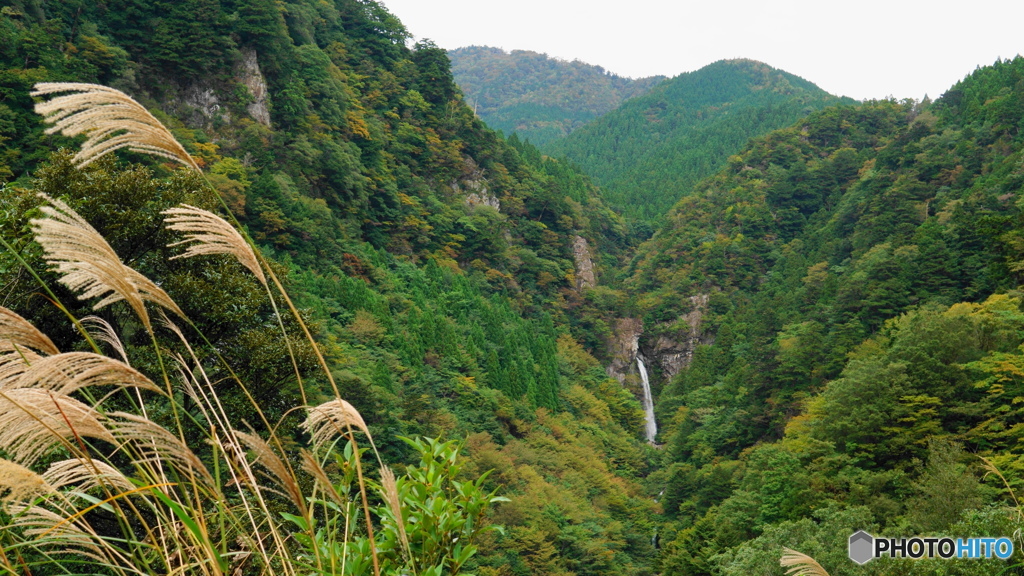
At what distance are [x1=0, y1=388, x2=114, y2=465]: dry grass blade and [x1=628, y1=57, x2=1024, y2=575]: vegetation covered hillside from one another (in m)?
3.84

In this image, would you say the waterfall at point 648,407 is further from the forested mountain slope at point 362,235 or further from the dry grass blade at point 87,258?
the dry grass blade at point 87,258

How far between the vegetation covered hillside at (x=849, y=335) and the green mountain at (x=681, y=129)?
46.5ft

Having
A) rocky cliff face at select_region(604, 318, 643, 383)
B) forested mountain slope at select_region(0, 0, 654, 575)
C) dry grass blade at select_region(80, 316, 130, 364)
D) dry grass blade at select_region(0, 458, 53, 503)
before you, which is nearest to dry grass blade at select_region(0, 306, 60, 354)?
dry grass blade at select_region(80, 316, 130, 364)

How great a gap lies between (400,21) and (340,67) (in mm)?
7549

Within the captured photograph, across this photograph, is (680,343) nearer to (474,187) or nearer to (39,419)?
(474,187)

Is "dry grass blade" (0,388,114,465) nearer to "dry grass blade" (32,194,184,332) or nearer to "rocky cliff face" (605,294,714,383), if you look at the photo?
"dry grass blade" (32,194,184,332)

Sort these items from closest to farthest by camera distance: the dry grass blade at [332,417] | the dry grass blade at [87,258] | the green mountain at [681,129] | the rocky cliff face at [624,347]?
the dry grass blade at [87,258] < the dry grass blade at [332,417] < the rocky cliff face at [624,347] < the green mountain at [681,129]

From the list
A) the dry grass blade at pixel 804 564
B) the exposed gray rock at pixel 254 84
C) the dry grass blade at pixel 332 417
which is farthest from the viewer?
the exposed gray rock at pixel 254 84

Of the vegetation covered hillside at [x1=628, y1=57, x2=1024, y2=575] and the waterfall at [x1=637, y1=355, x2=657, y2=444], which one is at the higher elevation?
the vegetation covered hillside at [x1=628, y1=57, x2=1024, y2=575]

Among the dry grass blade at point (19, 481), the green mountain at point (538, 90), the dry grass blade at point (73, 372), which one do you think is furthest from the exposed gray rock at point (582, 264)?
the green mountain at point (538, 90)

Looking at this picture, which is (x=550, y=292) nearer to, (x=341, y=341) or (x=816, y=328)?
(x=816, y=328)

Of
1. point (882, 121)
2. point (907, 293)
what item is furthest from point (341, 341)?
point (882, 121)

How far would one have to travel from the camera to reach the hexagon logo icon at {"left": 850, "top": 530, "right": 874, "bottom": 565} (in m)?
8.23

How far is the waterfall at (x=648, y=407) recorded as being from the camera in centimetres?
3494
